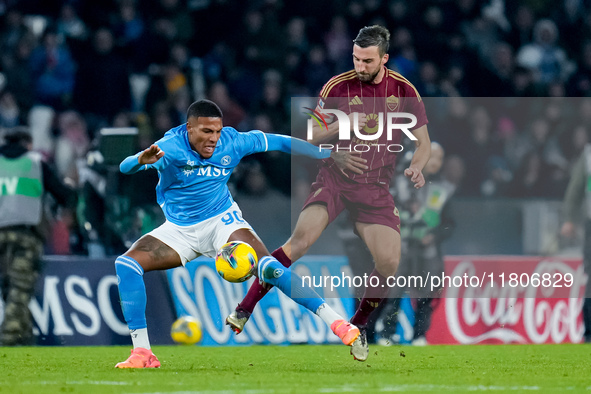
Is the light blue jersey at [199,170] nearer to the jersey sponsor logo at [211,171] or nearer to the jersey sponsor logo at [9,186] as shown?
the jersey sponsor logo at [211,171]

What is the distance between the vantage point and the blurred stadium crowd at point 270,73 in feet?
38.8

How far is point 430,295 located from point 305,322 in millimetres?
1282

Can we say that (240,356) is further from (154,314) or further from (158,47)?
(158,47)

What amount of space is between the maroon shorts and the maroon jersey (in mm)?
105

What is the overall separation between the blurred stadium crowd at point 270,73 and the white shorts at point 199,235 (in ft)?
10.3

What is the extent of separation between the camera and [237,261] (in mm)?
7441

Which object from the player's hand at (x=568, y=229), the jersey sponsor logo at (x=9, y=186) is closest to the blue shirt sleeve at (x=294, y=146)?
the player's hand at (x=568, y=229)

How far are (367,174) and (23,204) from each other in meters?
3.74

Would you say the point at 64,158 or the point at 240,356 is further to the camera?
the point at 64,158

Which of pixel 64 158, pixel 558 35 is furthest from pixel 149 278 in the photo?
pixel 558 35

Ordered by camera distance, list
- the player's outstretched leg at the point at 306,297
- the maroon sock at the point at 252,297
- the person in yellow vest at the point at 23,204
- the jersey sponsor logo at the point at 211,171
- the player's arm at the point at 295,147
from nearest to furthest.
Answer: the player's outstretched leg at the point at 306,297
the jersey sponsor logo at the point at 211,171
the player's arm at the point at 295,147
the maroon sock at the point at 252,297
the person in yellow vest at the point at 23,204

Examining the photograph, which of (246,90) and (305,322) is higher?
(246,90)

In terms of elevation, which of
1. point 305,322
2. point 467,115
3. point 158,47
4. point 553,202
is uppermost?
point 158,47

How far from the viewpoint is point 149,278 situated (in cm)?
1055
